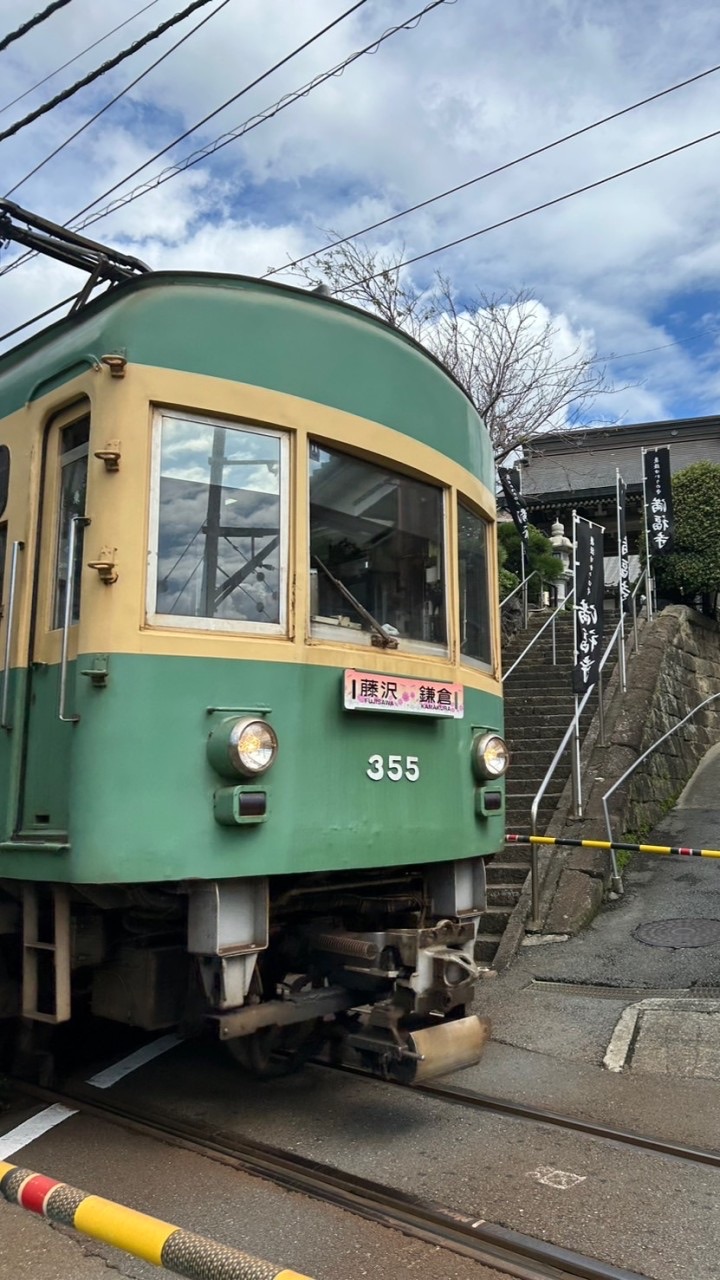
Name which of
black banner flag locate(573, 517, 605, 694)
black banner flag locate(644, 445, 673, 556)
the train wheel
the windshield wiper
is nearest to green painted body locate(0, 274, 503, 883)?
the windshield wiper

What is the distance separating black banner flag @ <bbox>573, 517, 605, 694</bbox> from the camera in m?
9.61

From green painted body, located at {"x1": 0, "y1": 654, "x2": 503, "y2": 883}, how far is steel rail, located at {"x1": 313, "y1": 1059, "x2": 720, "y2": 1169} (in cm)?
129

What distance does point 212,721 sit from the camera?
3.74 metres

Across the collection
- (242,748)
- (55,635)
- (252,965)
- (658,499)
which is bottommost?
(252,965)

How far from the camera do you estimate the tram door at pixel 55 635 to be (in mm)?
3816

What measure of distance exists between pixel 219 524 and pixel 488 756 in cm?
176

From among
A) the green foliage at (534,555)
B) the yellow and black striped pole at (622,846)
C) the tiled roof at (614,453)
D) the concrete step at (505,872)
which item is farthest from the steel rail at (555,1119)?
the tiled roof at (614,453)

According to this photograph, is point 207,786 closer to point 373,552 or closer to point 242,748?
point 242,748

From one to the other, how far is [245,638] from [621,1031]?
3384mm

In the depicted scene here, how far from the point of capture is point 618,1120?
4.45 meters

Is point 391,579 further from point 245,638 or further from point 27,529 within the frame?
point 27,529

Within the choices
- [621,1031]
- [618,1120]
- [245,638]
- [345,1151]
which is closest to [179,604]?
[245,638]

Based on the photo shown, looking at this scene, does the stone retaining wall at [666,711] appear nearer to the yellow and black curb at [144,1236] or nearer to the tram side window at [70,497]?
the tram side window at [70,497]

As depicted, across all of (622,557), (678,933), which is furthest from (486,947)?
(622,557)
